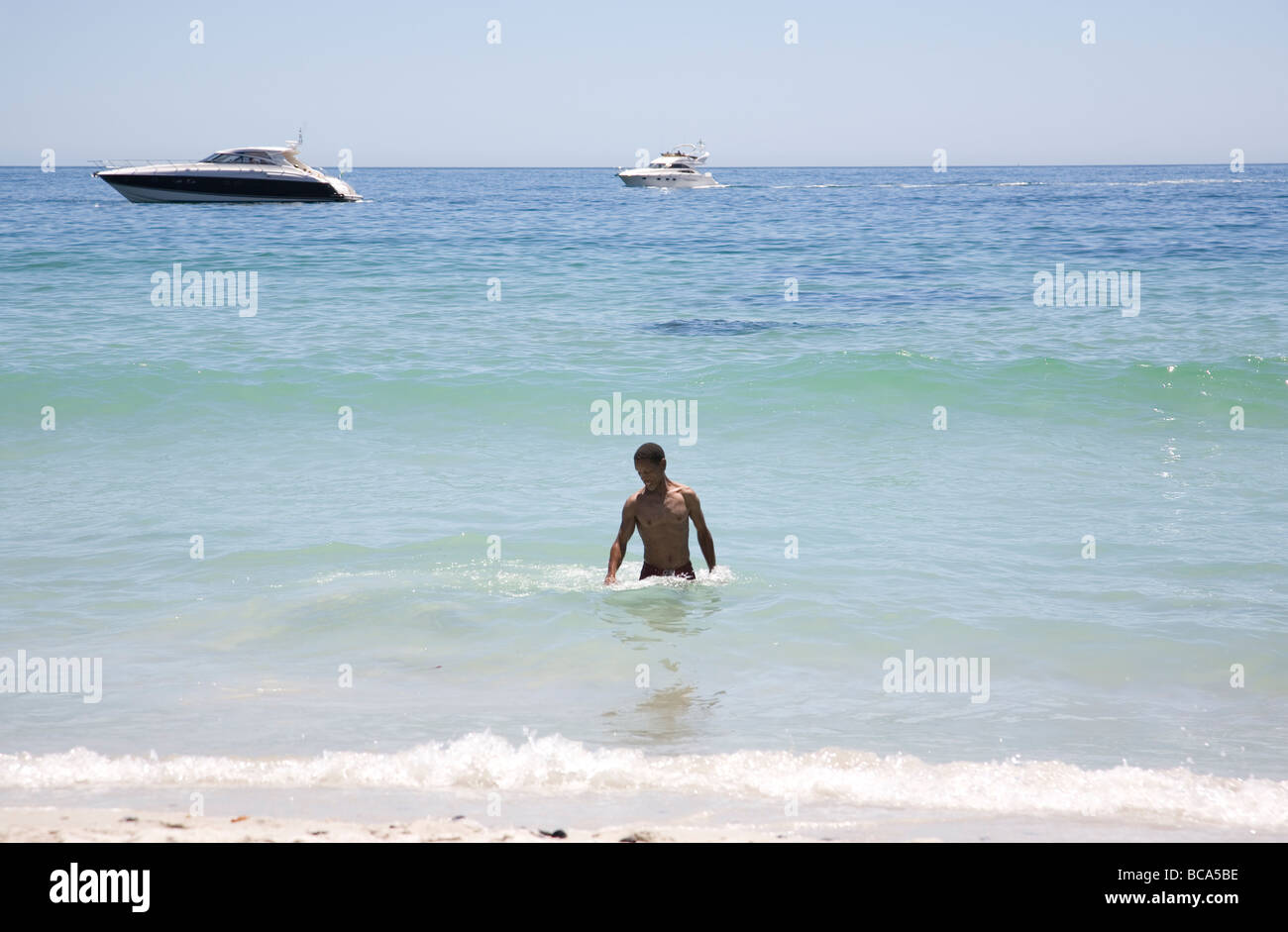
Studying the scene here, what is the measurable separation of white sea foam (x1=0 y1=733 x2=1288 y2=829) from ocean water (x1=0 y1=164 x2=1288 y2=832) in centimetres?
2

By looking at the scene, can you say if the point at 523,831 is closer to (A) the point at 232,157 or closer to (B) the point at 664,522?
(B) the point at 664,522

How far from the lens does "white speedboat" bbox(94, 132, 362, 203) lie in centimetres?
4272

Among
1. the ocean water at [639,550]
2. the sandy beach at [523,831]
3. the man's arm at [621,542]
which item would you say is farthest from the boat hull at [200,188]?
the sandy beach at [523,831]

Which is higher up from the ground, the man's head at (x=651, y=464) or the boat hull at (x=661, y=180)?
the boat hull at (x=661, y=180)

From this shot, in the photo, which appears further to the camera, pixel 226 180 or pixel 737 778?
pixel 226 180

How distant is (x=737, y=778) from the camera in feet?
14.9

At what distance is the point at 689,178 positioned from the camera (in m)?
68.6

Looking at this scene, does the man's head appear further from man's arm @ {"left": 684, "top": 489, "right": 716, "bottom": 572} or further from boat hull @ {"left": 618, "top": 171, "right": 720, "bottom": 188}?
boat hull @ {"left": 618, "top": 171, "right": 720, "bottom": 188}

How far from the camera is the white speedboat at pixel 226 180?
1682 inches

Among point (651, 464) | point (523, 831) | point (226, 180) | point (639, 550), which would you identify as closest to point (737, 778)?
point (523, 831)

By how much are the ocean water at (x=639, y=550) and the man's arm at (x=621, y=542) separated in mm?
194

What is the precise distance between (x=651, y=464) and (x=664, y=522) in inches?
16.2

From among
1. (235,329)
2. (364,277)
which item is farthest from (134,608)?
(364,277)

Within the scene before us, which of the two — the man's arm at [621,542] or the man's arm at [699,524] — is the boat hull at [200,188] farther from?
the man's arm at [699,524]
